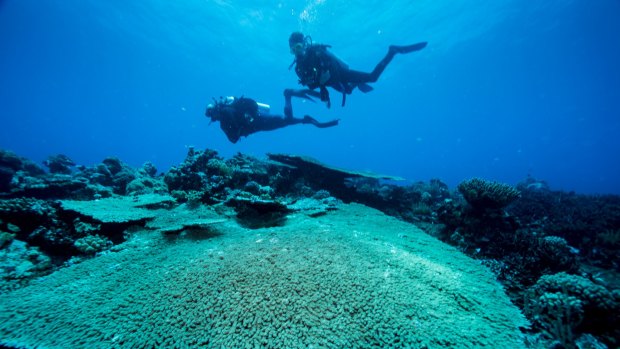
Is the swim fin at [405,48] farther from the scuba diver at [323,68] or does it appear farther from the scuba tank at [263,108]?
the scuba tank at [263,108]

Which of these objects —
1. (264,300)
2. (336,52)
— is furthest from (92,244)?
(336,52)

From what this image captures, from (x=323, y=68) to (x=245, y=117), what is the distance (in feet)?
15.0

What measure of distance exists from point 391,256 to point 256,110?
11.1 metres

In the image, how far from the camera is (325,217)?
5.46 metres

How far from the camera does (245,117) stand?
1269 centimetres

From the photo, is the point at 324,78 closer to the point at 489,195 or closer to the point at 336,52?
the point at 489,195

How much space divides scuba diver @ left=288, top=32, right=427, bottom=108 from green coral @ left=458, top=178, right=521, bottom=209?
6.23m

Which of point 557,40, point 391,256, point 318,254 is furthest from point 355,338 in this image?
point 557,40

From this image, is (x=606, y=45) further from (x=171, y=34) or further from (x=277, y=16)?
(x=171, y=34)

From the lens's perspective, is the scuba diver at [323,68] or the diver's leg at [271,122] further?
the diver's leg at [271,122]

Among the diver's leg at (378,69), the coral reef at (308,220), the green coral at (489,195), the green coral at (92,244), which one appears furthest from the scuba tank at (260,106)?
the green coral at (489,195)

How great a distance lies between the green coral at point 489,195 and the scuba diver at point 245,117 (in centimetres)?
741

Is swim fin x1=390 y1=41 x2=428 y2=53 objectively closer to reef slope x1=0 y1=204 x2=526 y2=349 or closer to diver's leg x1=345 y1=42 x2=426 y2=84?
diver's leg x1=345 y1=42 x2=426 y2=84

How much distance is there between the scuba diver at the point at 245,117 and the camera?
12.1 meters
